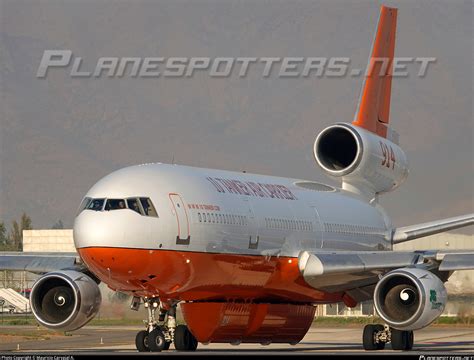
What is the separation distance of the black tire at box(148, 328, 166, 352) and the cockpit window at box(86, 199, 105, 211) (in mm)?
3764

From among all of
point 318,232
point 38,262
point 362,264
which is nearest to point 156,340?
point 38,262

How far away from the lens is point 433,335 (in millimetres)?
47406

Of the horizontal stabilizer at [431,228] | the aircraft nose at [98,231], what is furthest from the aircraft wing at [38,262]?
the horizontal stabilizer at [431,228]

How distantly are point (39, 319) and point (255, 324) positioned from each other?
19.9ft

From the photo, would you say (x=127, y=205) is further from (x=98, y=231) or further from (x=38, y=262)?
(x=38, y=262)

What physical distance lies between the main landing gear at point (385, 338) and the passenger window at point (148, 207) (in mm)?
9756

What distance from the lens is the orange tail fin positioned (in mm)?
47031

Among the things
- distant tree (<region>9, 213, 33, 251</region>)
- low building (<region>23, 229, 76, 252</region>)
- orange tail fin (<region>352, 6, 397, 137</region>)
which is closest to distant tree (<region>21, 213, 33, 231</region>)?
distant tree (<region>9, 213, 33, 251</region>)

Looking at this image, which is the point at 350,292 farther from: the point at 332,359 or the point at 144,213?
the point at 332,359

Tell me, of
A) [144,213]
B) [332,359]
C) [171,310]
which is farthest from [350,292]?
[332,359]

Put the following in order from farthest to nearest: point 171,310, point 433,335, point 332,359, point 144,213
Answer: point 433,335 < point 171,310 < point 144,213 < point 332,359

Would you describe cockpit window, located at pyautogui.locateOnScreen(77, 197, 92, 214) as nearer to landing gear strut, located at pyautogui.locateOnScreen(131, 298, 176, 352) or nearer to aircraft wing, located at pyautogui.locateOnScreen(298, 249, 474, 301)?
landing gear strut, located at pyautogui.locateOnScreen(131, 298, 176, 352)

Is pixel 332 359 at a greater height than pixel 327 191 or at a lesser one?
lesser

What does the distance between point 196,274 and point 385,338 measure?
8303mm
